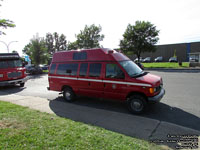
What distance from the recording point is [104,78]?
5.64 m

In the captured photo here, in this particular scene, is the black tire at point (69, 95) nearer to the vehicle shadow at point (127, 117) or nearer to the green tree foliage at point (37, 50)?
the vehicle shadow at point (127, 117)

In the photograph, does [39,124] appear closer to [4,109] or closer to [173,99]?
[4,109]

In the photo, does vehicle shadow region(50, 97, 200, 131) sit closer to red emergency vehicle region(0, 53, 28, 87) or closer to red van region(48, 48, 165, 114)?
red van region(48, 48, 165, 114)

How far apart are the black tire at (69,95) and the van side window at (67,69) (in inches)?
34.1

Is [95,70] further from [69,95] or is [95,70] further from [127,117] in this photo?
[127,117]

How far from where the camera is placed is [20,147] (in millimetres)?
2848

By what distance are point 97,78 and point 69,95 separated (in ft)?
6.54

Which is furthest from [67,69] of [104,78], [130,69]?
[130,69]

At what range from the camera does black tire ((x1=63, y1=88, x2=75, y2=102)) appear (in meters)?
6.79

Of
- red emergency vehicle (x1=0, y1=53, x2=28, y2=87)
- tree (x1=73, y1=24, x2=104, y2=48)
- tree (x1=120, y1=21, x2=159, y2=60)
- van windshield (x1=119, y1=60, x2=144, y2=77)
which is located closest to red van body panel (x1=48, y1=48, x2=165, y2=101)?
van windshield (x1=119, y1=60, x2=144, y2=77)

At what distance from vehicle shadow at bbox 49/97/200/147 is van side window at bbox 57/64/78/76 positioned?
162cm

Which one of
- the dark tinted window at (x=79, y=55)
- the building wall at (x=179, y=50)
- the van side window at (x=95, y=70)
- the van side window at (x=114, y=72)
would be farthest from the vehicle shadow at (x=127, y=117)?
the building wall at (x=179, y=50)

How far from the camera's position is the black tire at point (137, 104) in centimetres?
494

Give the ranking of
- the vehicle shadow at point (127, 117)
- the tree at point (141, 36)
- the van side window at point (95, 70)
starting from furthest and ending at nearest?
the tree at point (141, 36) → the van side window at point (95, 70) → the vehicle shadow at point (127, 117)
